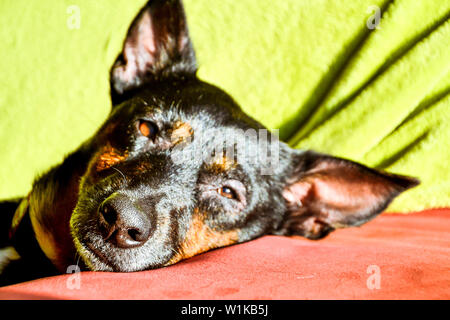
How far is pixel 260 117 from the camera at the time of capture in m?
2.71

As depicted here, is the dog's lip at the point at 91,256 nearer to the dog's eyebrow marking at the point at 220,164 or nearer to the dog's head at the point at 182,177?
the dog's head at the point at 182,177

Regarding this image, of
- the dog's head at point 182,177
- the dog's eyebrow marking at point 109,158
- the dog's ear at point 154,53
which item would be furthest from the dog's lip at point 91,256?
the dog's ear at point 154,53

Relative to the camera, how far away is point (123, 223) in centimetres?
135

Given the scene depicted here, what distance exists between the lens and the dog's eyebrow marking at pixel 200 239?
1.62m

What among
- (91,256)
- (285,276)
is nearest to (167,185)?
(91,256)

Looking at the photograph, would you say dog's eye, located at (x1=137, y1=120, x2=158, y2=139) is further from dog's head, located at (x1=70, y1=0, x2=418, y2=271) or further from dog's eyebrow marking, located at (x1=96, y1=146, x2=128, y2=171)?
dog's eyebrow marking, located at (x1=96, y1=146, x2=128, y2=171)

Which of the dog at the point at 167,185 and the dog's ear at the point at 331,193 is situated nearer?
the dog at the point at 167,185

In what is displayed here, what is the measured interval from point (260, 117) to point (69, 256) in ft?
4.87

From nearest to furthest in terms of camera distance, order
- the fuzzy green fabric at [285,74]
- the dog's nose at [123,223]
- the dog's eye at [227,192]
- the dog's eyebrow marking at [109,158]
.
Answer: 1. the dog's nose at [123,223]
2. the dog's eyebrow marking at [109,158]
3. the dog's eye at [227,192]
4. the fuzzy green fabric at [285,74]

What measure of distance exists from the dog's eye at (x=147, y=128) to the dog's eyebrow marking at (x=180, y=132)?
0.09 metres

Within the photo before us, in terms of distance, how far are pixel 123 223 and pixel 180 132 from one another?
0.56 meters

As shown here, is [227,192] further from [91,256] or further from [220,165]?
[91,256]

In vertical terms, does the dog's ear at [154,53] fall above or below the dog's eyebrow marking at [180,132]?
above
